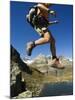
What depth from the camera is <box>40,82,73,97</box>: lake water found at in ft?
6.19

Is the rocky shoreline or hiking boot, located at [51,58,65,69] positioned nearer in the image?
the rocky shoreline

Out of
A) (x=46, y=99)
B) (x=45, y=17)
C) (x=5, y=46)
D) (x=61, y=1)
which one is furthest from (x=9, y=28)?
(x=46, y=99)

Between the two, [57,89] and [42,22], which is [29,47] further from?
[57,89]

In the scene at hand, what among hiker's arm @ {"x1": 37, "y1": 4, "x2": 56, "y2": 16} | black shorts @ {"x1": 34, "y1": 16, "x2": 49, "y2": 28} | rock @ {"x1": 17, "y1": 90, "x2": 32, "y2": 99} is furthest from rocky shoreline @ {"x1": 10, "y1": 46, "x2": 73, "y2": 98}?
hiker's arm @ {"x1": 37, "y1": 4, "x2": 56, "y2": 16}

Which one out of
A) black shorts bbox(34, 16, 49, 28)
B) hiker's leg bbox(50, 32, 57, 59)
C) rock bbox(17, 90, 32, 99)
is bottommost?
rock bbox(17, 90, 32, 99)

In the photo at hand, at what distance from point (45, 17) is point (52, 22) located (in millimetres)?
68

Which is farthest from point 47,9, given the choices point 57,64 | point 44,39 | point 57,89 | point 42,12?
point 57,89

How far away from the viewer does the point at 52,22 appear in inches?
76.1

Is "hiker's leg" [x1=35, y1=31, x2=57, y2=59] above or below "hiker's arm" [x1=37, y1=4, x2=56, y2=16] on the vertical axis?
below

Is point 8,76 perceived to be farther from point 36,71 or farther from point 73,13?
point 73,13

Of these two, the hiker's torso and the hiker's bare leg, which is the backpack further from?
the hiker's bare leg

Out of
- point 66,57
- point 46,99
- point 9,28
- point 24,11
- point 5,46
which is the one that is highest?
point 24,11

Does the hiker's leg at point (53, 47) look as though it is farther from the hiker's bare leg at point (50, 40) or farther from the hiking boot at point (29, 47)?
the hiking boot at point (29, 47)

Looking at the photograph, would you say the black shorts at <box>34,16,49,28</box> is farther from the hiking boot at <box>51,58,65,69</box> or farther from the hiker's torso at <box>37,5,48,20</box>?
the hiking boot at <box>51,58,65,69</box>
